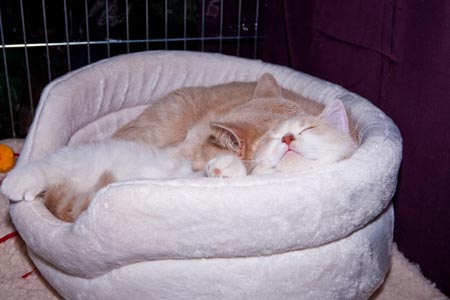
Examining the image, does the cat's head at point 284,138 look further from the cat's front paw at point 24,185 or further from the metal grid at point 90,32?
the metal grid at point 90,32

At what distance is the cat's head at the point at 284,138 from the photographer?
4.18ft

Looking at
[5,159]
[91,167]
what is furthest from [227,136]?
[5,159]

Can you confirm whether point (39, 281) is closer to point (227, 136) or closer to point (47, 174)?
point (47, 174)

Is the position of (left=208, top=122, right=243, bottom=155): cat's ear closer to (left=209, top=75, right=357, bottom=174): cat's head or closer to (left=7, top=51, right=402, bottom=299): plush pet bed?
(left=209, top=75, right=357, bottom=174): cat's head

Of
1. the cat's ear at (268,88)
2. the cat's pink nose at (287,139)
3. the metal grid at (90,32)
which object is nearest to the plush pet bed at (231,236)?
the cat's pink nose at (287,139)

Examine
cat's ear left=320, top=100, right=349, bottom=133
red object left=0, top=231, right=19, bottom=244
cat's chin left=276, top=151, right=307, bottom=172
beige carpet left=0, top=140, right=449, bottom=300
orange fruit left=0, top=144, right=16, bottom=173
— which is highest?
cat's ear left=320, top=100, right=349, bottom=133

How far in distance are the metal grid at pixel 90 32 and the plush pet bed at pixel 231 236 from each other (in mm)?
1365

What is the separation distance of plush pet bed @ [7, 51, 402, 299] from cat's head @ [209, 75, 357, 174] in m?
0.09

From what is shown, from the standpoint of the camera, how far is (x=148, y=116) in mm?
1925

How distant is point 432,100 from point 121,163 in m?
0.92

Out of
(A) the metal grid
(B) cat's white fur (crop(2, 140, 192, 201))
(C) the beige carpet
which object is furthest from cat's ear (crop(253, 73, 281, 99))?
(A) the metal grid

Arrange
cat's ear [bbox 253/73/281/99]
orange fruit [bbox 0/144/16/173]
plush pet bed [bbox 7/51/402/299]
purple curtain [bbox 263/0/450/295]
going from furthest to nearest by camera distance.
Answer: orange fruit [bbox 0/144/16/173]
cat's ear [bbox 253/73/281/99]
purple curtain [bbox 263/0/450/295]
plush pet bed [bbox 7/51/402/299]

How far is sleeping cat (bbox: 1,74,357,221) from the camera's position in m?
1.29

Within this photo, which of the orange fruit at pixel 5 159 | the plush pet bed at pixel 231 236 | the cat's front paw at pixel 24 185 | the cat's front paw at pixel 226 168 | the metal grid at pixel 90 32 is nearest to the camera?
the plush pet bed at pixel 231 236
